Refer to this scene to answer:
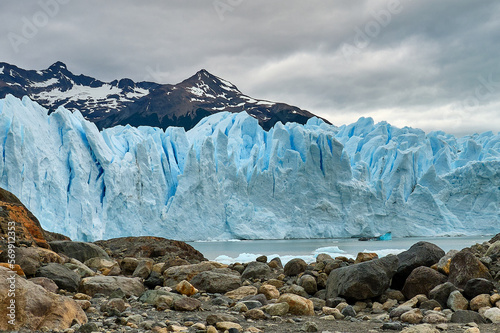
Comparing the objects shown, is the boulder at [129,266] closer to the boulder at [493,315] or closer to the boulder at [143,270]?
the boulder at [143,270]

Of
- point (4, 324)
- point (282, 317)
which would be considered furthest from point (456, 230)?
point (4, 324)

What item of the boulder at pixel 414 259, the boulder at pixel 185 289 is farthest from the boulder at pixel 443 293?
the boulder at pixel 185 289

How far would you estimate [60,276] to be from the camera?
14.0 feet

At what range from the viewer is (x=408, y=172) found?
26547 mm

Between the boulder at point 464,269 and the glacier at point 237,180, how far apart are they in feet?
54.6

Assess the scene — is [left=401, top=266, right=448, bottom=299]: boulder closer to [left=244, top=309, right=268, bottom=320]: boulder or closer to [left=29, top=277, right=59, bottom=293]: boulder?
[left=244, top=309, right=268, bottom=320]: boulder

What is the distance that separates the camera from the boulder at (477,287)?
4.13m

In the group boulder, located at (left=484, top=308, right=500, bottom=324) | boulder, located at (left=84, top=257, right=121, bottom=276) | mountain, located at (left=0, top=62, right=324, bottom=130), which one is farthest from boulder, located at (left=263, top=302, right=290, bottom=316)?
mountain, located at (left=0, top=62, right=324, bottom=130)

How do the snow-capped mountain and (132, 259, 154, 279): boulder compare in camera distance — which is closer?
(132, 259, 154, 279): boulder

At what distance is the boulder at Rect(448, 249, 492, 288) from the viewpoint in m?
4.51

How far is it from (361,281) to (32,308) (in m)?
3.11

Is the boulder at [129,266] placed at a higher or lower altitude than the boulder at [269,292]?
higher

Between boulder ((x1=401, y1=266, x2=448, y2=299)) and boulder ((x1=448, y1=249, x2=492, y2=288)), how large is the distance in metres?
0.13

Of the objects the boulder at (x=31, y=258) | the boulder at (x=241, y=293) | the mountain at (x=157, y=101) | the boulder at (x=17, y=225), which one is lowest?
the boulder at (x=241, y=293)
